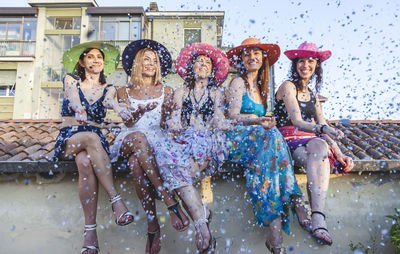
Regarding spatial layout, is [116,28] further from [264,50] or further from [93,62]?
[264,50]

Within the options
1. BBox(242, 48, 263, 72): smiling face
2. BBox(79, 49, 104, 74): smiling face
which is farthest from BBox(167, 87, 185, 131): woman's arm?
BBox(79, 49, 104, 74): smiling face

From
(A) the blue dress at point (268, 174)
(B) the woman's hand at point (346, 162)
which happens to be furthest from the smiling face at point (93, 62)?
(B) the woman's hand at point (346, 162)

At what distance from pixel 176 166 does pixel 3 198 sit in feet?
6.61

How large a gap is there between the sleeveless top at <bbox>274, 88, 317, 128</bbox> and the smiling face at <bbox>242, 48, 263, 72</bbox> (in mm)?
458

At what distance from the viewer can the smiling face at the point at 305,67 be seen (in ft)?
11.4

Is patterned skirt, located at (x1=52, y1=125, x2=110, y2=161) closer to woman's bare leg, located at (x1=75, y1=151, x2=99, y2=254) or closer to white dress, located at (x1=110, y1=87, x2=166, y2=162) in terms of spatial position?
white dress, located at (x1=110, y1=87, x2=166, y2=162)

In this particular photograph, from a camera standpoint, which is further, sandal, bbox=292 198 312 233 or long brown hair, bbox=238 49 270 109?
long brown hair, bbox=238 49 270 109

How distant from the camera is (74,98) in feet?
10.6

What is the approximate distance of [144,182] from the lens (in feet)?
9.30

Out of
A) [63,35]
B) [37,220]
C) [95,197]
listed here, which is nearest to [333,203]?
[95,197]

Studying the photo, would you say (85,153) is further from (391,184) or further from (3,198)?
(391,184)

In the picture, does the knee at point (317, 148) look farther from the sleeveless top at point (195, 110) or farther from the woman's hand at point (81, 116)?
the woman's hand at point (81, 116)

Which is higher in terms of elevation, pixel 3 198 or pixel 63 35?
pixel 63 35

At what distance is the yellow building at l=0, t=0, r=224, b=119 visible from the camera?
1714 centimetres
